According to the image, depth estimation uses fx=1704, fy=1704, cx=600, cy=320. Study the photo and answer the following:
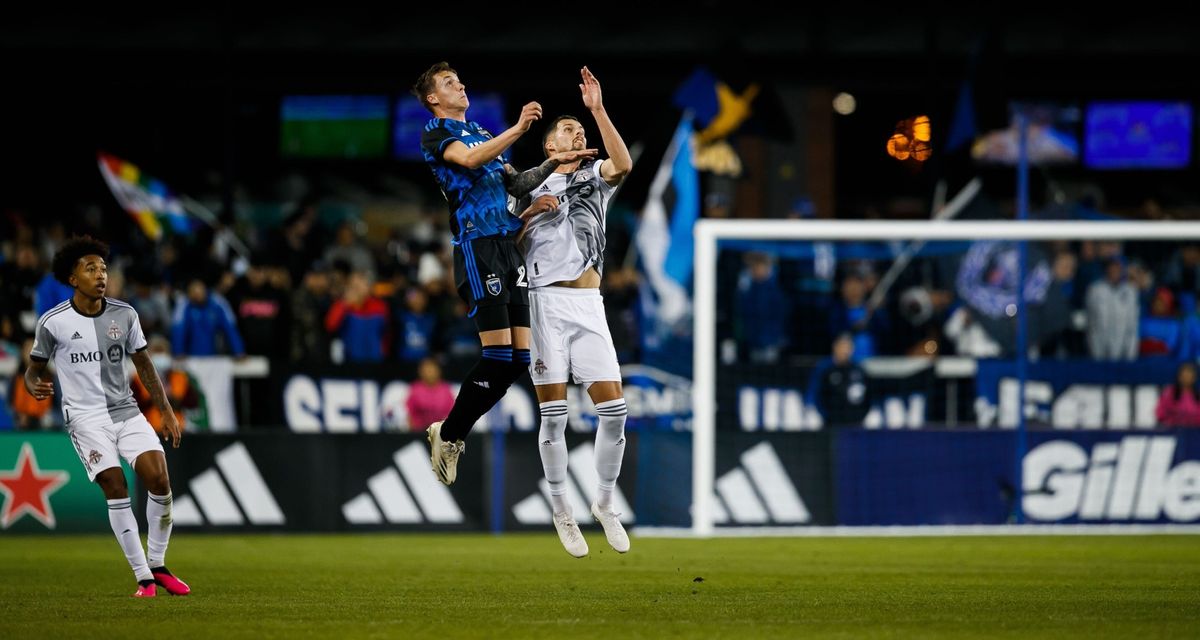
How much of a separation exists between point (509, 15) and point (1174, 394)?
13531mm

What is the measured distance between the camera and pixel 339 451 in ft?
56.9

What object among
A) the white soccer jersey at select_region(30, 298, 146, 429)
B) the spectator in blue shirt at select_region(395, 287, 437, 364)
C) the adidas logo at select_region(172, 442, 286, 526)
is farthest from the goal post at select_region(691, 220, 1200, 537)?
the white soccer jersey at select_region(30, 298, 146, 429)

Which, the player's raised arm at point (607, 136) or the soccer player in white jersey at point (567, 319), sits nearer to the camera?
the player's raised arm at point (607, 136)

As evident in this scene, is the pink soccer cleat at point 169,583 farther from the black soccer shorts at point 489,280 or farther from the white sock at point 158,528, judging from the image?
the black soccer shorts at point 489,280

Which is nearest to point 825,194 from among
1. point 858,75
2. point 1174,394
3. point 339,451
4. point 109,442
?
point 858,75

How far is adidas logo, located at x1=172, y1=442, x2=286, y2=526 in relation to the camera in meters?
17.2

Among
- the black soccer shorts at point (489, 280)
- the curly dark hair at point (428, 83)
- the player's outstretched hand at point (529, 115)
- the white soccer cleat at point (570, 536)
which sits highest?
the curly dark hair at point (428, 83)

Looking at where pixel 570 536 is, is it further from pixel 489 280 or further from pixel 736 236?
pixel 736 236

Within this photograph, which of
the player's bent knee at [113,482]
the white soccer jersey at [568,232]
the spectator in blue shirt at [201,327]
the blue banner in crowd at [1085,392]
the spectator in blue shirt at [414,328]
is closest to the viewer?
the player's bent knee at [113,482]

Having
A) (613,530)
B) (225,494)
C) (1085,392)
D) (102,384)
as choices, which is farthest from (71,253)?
(1085,392)

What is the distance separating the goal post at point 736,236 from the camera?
53.9 feet

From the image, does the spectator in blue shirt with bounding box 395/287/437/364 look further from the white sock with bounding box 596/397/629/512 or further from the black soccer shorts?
the black soccer shorts

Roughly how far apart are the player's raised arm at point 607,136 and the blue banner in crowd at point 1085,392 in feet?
28.7

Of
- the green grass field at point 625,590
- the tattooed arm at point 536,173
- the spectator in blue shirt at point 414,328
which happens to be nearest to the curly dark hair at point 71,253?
the green grass field at point 625,590
